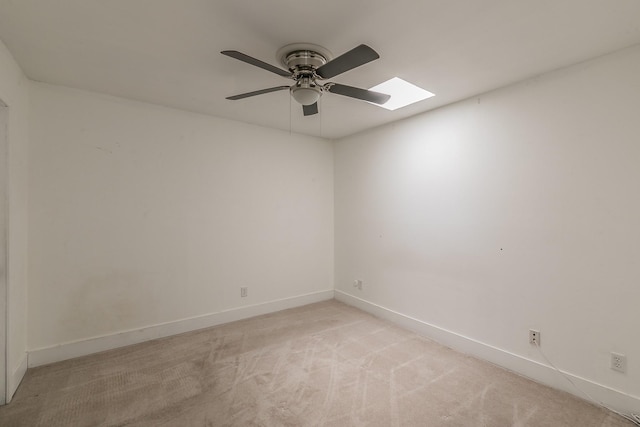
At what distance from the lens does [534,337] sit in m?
2.28

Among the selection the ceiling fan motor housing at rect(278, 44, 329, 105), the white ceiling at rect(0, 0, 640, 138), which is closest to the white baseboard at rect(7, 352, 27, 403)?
the white ceiling at rect(0, 0, 640, 138)

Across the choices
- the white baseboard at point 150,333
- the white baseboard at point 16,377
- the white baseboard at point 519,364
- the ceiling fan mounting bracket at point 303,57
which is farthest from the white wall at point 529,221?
the white baseboard at point 16,377

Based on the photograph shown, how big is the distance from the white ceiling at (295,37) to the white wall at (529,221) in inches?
12.3

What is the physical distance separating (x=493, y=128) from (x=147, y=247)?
3.49 meters

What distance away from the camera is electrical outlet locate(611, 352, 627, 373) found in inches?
74.2

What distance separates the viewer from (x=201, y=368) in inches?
94.0

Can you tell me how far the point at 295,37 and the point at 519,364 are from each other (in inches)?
117

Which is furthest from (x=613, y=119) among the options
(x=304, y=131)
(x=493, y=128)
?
(x=304, y=131)

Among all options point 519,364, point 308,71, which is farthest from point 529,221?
point 308,71

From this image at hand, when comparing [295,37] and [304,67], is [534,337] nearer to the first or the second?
[304,67]

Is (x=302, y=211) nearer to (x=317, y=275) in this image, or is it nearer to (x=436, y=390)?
(x=317, y=275)

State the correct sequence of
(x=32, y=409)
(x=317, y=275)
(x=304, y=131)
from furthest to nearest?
(x=317, y=275) → (x=304, y=131) → (x=32, y=409)

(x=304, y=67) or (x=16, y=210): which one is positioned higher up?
(x=304, y=67)

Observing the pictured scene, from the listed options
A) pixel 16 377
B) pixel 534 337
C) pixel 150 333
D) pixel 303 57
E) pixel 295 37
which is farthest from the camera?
pixel 150 333
